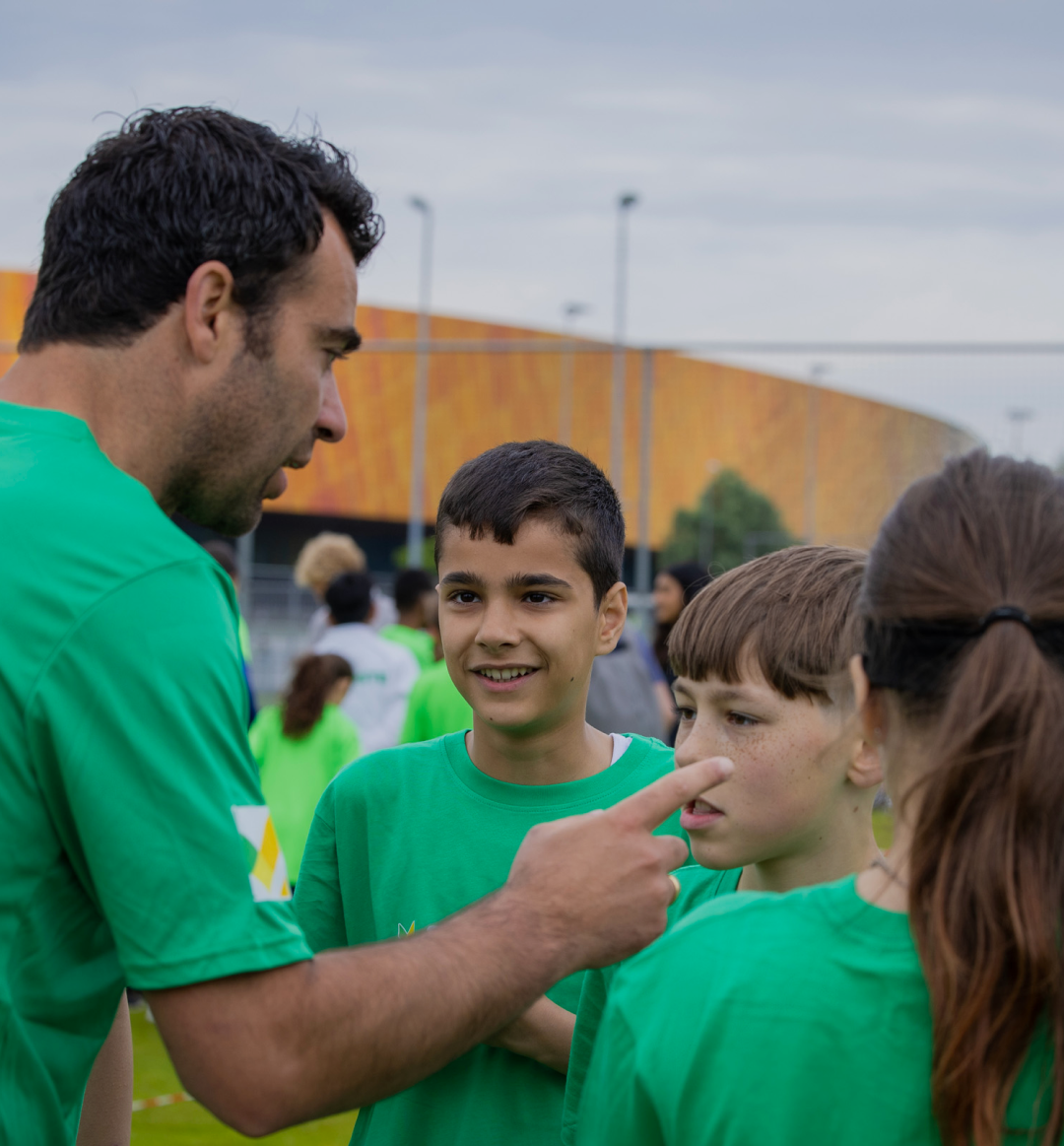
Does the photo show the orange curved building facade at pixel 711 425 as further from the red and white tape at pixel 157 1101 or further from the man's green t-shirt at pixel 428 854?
the man's green t-shirt at pixel 428 854

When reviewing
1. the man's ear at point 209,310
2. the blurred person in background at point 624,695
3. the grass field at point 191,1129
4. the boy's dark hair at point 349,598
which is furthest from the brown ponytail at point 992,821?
the boy's dark hair at point 349,598

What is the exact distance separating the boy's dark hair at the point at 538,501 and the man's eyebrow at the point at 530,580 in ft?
0.23

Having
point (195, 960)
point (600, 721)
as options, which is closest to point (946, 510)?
point (195, 960)

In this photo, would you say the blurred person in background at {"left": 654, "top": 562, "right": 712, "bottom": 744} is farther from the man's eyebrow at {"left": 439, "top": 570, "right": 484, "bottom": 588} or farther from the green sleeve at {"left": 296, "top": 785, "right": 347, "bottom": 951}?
the green sleeve at {"left": 296, "top": 785, "right": 347, "bottom": 951}

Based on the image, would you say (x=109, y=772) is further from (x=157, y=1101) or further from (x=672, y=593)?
(x=672, y=593)

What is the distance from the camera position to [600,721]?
218 inches

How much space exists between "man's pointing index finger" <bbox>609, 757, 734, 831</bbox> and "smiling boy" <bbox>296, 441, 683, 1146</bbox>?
1.97 feet

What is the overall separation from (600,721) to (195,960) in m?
4.34

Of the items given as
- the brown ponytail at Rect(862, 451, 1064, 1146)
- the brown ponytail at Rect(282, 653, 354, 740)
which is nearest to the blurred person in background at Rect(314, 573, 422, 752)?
the brown ponytail at Rect(282, 653, 354, 740)

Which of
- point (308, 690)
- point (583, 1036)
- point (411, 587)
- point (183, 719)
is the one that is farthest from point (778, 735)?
point (411, 587)

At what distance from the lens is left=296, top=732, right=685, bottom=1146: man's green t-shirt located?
6.27 feet

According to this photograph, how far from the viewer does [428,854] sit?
2.09 meters

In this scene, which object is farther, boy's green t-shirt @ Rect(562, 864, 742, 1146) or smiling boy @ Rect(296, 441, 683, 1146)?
smiling boy @ Rect(296, 441, 683, 1146)

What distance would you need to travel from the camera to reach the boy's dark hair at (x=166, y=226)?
1533mm
